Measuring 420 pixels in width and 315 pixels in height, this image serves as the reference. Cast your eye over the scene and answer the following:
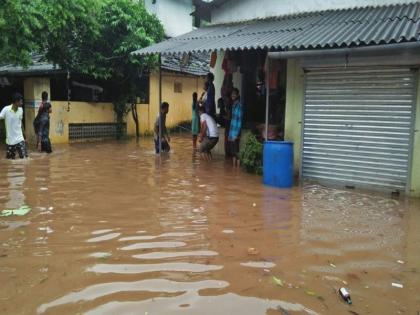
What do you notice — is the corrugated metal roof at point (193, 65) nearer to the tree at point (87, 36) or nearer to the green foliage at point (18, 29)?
the tree at point (87, 36)

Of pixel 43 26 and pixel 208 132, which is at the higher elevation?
pixel 43 26

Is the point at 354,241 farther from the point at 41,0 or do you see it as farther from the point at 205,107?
the point at 41,0

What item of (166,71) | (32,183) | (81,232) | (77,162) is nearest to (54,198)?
(32,183)

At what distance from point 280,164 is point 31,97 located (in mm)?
9771

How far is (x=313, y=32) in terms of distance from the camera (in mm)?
8609

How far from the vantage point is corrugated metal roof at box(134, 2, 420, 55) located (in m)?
7.52

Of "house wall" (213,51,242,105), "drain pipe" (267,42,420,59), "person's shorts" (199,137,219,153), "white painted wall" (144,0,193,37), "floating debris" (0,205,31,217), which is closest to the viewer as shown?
"floating debris" (0,205,31,217)

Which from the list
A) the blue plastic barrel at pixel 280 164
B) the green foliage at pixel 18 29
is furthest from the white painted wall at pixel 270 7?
the green foliage at pixel 18 29

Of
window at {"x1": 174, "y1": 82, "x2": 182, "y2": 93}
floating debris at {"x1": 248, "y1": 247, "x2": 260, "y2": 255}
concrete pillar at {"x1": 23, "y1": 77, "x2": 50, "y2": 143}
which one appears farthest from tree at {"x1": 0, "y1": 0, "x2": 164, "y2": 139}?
floating debris at {"x1": 248, "y1": 247, "x2": 260, "y2": 255}

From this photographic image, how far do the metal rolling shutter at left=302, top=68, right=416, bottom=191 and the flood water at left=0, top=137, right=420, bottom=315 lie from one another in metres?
0.54

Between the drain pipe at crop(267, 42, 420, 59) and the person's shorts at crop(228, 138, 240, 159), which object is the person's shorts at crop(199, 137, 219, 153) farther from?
the drain pipe at crop(267, 42, 420, 59)

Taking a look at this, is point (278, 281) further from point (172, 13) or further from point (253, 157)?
point (172, 13)

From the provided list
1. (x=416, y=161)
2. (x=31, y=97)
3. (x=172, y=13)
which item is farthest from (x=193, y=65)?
(x=416, y=161)

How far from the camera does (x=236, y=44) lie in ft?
29.9
